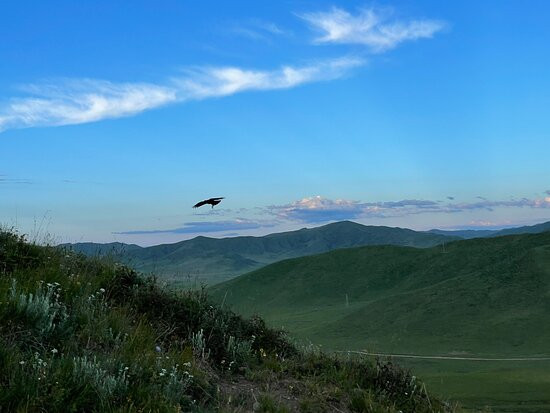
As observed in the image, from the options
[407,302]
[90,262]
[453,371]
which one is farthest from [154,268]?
[407,302]

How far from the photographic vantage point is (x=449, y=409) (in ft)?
30.2

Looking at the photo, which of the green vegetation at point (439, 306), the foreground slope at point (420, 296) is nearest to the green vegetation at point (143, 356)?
the green vegetation at point (439, 306)

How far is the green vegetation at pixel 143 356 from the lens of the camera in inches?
224

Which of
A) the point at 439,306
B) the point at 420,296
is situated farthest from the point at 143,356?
the point at 420,296

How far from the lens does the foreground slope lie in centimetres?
8438

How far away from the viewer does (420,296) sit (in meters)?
108

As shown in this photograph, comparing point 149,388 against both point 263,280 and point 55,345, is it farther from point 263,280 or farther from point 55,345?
point 263,280

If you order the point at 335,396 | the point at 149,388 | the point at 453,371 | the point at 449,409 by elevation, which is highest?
the point at 149,388

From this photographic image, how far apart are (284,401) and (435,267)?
13746cm

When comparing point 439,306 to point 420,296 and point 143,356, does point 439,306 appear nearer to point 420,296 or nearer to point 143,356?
point 420,296

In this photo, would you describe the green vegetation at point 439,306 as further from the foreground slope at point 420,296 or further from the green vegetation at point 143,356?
the green vegetation at point 143,356

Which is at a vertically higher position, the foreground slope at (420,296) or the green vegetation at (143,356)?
the green vegetation at (143,356)

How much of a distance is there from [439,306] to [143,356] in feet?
326

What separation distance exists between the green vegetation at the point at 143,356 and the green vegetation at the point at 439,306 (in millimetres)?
2150
